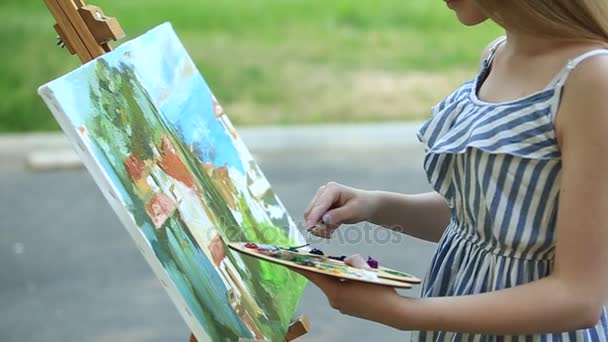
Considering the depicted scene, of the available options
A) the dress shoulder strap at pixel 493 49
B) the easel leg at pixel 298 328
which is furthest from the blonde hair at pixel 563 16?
the easel leg at pixel 298 328

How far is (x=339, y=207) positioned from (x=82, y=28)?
44 centimetres

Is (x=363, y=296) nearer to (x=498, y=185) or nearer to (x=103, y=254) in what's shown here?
(x=498, y=185)

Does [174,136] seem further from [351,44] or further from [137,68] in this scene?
[351,44]

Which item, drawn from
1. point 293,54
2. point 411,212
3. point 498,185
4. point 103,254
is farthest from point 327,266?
point 293,54

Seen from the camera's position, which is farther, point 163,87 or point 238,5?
point 238,5

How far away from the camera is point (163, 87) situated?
148 cm

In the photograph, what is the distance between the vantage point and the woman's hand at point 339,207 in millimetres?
1301

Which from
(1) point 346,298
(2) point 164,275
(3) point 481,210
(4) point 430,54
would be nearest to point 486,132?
(3) point 481,210

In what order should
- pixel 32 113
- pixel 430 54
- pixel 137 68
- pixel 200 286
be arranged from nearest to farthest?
pixel 200 286 → pixel 137 68 → pixel 32 113 → pixel 430 54

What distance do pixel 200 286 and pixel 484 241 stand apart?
0.37 meters

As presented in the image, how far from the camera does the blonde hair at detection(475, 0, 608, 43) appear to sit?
1016 millimetres

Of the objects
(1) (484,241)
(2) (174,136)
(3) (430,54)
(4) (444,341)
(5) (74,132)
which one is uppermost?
(5) (74,132)

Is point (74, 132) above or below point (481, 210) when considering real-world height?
above

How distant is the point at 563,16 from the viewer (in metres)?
1.02
